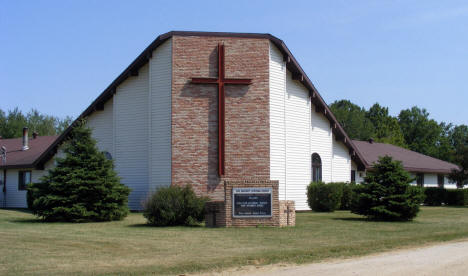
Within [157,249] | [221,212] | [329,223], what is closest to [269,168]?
[329,223]

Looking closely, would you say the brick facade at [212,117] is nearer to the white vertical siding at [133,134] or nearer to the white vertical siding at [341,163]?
the white vertical siding at [133,134]

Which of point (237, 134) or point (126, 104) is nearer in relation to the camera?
point (237, 134)

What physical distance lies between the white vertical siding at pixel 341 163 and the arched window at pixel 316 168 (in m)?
1.28

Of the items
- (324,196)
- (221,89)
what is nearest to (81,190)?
(221,89)

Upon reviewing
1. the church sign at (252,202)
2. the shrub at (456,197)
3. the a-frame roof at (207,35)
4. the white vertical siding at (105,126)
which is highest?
the a-frame roof at (207,35)

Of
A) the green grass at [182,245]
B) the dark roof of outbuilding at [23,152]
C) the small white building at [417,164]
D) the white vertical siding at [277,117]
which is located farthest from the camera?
the small white building at [417,164]

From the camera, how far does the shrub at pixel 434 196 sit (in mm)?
40500

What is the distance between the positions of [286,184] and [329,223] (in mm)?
7832

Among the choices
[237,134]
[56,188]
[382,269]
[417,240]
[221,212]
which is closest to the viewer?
[382,269]

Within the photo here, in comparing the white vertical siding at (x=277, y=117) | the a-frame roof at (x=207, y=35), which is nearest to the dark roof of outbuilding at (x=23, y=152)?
the a-frame roof at (x=207, y=35)

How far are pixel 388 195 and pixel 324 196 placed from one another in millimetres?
6962

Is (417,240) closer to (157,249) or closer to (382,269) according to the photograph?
(382,269)

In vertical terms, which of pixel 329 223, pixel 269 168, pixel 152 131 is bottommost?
pixel 329 223

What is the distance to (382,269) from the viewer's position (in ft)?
35.9
